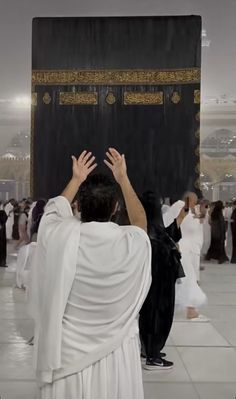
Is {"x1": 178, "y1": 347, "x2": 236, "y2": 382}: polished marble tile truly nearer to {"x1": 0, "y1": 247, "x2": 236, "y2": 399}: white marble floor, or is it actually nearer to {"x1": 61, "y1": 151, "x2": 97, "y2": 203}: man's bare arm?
{"x1": 0, "y1": 247, "x2": 236, "y2": 399}: white marble floor

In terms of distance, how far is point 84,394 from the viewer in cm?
151

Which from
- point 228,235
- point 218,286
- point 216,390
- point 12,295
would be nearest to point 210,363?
point 216,390

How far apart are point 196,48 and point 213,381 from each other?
21.5 feet

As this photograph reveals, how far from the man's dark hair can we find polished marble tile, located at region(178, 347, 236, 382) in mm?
2085

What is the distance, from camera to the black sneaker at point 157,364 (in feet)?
11.1

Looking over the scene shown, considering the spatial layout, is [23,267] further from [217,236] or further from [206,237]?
[206,237]

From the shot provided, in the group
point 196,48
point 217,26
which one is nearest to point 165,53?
point 196,48

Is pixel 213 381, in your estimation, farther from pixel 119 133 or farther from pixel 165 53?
pixel 165 53

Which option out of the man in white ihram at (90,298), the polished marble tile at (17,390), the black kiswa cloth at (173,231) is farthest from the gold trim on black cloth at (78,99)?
the man in white ihram at (90,298)

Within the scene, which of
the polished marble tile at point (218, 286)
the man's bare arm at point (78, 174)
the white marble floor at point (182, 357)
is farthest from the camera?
Result: the polished marble tile at point (218, 286)

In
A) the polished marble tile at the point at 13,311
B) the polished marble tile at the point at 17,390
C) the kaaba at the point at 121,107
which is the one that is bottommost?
the polished marble tile at the point at 13,311

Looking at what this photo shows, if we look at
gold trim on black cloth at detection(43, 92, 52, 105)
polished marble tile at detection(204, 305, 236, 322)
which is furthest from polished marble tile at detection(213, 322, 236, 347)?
gold trim on black cloth at detection(43, 92, 52, 105)

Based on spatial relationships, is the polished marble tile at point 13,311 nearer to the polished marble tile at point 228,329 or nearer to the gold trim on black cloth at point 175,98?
the polished marble tile at point 228,329

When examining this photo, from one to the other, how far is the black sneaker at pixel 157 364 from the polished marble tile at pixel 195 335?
1.93 ft
